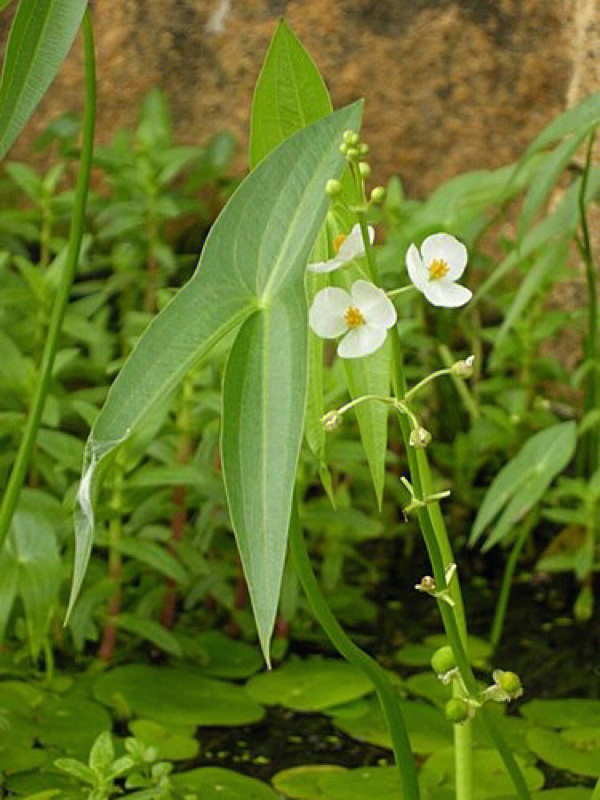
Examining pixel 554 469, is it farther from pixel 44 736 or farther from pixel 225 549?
pixel 44 736

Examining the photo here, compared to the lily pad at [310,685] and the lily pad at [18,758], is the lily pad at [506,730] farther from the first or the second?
the lily pad at [18,758]

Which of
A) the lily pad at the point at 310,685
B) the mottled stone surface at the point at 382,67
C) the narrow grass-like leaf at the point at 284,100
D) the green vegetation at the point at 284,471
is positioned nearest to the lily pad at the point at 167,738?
the green vegetation at the point at 284,471

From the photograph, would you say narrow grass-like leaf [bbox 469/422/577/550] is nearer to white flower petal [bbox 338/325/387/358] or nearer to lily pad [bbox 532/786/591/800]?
lily pad [bbox 532/786/591/800]

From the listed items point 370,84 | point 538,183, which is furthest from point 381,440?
point 370,84

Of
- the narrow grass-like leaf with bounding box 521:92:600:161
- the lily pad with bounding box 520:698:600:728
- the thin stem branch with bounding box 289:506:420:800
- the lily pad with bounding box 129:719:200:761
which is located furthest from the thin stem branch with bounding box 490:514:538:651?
the thin stem branch with bounding box 289:506:420:800

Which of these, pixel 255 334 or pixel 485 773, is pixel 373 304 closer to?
pixel 255 334

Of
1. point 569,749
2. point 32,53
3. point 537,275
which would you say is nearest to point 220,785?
point 569,749
